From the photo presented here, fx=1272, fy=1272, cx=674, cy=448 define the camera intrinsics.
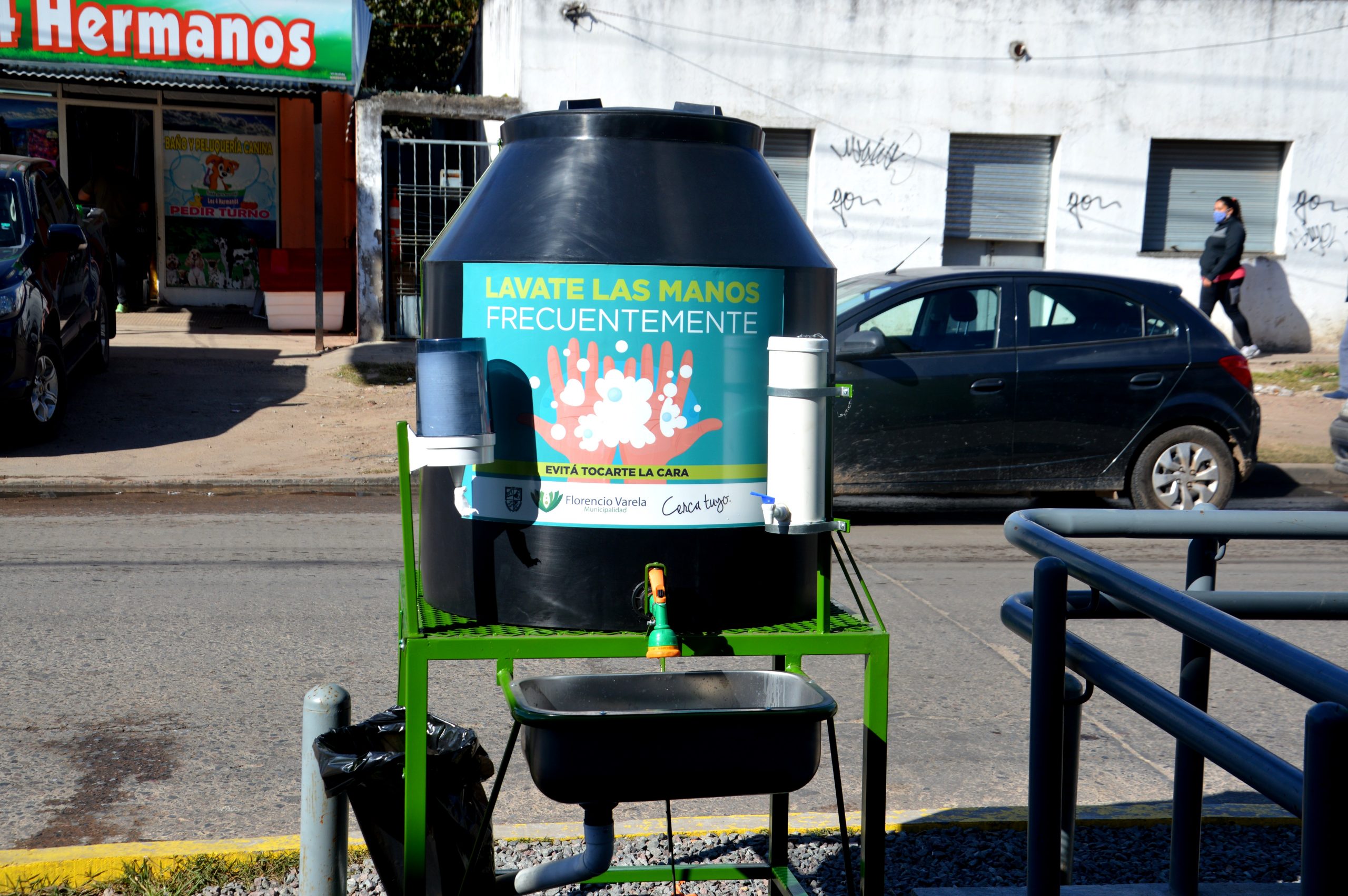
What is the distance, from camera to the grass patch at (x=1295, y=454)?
11.0 meters

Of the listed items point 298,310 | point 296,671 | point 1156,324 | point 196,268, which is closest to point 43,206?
point 298,310

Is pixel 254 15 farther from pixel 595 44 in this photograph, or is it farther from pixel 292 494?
pixel 292 494

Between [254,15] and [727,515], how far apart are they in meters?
12.9

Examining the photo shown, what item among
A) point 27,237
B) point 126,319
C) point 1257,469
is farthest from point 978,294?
point 126,319

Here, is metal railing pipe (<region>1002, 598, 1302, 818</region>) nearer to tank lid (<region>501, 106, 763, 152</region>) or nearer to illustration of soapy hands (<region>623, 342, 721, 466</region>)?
illustration of soapy hands (<region>623, 342, 721, 466</region>)

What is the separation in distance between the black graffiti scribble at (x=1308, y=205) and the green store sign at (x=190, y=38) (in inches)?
456

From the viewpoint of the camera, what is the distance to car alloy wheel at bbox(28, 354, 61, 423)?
32.4 ft

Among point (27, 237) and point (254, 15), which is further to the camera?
point (254, 15)

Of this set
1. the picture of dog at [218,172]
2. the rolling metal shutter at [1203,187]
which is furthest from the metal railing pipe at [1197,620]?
the picture of dog at [218,172]

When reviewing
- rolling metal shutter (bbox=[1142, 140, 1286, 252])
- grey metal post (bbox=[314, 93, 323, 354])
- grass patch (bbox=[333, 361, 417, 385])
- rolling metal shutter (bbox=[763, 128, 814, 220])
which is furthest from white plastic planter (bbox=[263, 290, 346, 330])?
rolling metal shutter (bbox=[1142, 140, 1286, 252])

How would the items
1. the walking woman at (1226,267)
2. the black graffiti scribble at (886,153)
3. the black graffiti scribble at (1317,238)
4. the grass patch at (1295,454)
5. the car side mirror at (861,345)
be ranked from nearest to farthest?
1. the car side mirror at (861,345)
2. the grass patch at (1295,454)
3. the walking woman at (1226,267)
4. the black graffiti scribble at (886,153)
5. the black graffiti scribble at (1317,238)

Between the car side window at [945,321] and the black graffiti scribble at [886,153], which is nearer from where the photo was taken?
the car side window at [945,321]

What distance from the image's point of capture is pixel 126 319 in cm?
1617

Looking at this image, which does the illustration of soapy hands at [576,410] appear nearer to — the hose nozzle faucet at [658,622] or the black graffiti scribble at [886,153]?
the hose nozzle faucet at [658,622]
